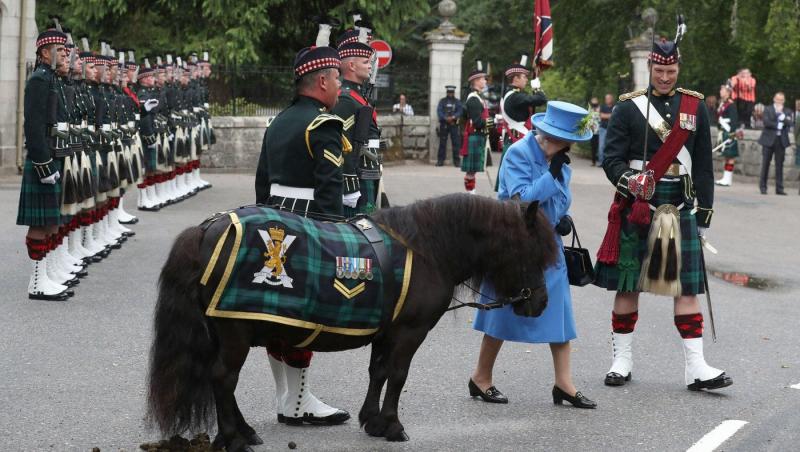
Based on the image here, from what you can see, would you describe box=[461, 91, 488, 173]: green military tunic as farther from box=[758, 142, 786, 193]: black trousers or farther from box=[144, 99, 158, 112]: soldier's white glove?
box=[758, 142, 786, 193]: black trousers

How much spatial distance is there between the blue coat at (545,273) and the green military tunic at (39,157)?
4203 mm

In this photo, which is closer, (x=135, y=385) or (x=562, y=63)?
(x=135, y=385)

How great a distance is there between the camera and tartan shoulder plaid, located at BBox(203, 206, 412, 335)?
5457 millimetres

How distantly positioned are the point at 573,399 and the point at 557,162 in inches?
50.5

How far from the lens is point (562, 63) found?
35406 millimetres

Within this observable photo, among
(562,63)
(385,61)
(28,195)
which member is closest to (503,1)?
(562,63)

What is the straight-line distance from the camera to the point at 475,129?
61.8 ft

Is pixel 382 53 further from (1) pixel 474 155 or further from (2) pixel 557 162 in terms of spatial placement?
(2) pixel 557 162

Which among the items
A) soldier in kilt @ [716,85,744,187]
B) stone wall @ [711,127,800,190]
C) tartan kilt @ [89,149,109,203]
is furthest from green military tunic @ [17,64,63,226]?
stone wall @ [711,127,800,190]

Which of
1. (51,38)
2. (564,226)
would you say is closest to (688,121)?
(564,226)

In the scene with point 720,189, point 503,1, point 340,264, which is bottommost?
point 720,189

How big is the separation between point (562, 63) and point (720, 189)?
12.8m

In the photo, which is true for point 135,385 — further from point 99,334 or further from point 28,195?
point 28,195

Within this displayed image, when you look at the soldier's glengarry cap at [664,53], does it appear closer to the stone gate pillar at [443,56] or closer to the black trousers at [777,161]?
the black trousers at [777,161]
